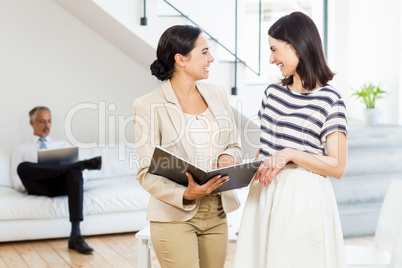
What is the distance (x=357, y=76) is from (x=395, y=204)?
3.67m

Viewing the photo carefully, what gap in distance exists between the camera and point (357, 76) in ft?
19.7

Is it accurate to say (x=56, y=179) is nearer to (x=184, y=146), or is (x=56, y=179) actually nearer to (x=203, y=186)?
(x=184, y=146)

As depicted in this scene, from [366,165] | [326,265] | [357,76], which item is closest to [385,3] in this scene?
[357,76]

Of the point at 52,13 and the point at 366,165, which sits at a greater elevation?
the point at 52,13

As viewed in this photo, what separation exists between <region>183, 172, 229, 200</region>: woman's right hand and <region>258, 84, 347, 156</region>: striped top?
0.18 metres

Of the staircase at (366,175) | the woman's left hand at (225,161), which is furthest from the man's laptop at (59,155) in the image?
the woman's left hand at (225,161)

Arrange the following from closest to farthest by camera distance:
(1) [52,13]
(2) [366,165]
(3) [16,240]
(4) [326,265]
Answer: (4) [326,265], (3) [16,240], (2) [366,165], (1) [52,13]

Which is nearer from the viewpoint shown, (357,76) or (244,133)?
(244,133)

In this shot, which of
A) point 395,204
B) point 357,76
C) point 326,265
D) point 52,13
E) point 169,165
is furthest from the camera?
point 357,76

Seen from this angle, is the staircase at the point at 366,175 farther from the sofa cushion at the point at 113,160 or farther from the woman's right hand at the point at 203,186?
the woman's right hand at the point at 203,186

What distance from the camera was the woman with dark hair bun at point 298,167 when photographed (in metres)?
1.69

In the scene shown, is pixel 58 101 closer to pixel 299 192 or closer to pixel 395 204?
pixel 395 204

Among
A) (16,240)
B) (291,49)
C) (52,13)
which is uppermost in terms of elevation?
(52,13)

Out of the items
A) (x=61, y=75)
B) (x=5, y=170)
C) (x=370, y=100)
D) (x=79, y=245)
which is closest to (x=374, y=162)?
(x=370, y=100)
